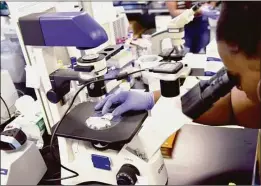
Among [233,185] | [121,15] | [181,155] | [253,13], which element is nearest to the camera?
[253,13]

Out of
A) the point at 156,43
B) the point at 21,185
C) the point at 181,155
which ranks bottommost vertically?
the point at 181,155

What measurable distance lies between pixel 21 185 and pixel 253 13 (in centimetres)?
64

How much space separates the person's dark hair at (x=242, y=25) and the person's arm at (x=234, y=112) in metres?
0.13

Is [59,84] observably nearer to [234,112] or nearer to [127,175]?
[127,175]

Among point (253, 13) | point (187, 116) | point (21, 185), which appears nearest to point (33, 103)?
point (21, 185)

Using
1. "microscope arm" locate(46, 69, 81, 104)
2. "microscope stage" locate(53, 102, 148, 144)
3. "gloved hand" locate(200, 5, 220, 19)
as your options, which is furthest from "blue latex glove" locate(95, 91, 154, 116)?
"gloved hand" locate(200, 5, 220, 19)

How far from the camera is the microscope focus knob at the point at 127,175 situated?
701 millimetres

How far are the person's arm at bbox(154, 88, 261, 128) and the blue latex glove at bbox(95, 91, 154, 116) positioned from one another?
0.10 ft

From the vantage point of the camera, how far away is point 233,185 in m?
0.77

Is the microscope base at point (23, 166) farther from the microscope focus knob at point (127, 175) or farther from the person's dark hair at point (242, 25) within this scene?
the person's dark hair at point (242, 25)

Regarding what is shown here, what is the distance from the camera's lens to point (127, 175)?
700mm

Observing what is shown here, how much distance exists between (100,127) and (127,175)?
0.50 ft

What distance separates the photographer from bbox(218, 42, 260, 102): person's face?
0.52m

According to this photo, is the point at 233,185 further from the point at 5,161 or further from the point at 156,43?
the point at 156,43
